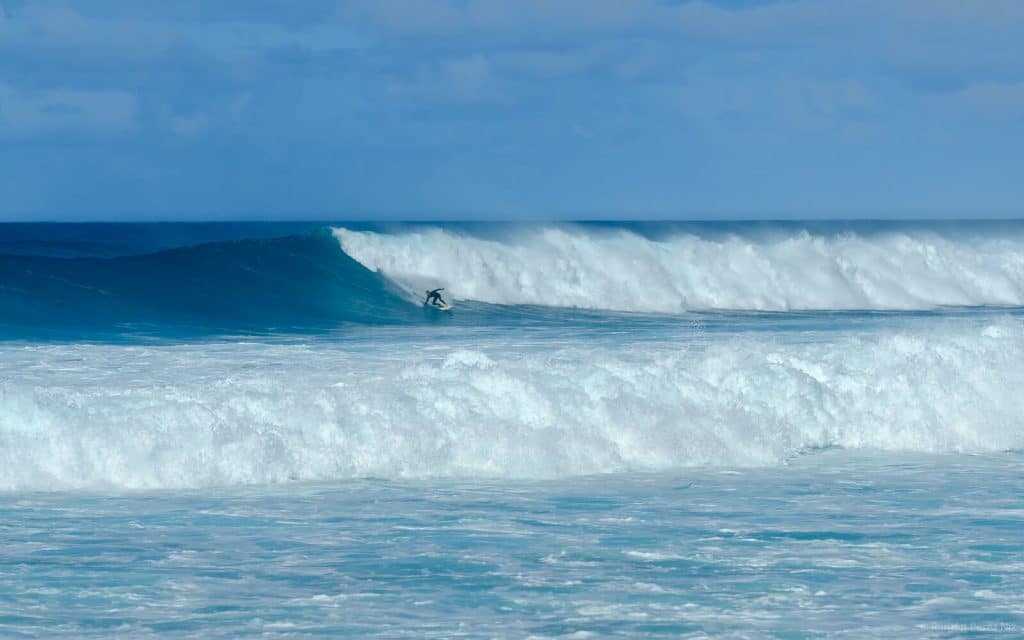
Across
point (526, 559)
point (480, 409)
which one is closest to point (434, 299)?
point (480, 409)

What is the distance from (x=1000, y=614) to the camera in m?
6.79

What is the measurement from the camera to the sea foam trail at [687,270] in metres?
28.3

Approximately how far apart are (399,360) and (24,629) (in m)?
8.82

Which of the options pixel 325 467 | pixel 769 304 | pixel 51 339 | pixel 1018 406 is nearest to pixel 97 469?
pixel 325 467

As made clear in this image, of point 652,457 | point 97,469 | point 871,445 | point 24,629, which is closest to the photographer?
point 24,629

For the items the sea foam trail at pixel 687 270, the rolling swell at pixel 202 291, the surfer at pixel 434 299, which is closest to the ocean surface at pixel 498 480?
the rolling swell at pixel 202 291

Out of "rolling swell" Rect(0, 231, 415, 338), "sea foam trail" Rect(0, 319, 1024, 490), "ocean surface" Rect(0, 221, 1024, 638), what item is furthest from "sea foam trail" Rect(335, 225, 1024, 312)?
"sea foam trail" Rect(0, 319, 1024, 490)

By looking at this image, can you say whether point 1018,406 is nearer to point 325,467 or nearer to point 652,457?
point 652,457

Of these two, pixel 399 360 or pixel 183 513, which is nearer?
pixel 183 513

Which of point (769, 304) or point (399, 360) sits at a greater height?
point (769, 304)

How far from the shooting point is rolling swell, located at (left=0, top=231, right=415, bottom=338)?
1992cm

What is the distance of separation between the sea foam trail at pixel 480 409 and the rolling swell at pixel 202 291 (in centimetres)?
399

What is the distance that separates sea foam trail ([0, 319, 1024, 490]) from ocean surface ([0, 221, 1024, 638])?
0.11ft

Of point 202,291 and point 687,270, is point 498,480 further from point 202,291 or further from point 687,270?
→ point 687,270
